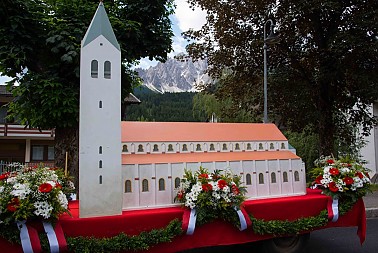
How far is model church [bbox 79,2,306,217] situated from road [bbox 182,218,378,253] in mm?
1108

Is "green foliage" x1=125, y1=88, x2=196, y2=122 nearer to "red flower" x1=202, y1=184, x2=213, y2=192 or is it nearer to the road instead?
the road

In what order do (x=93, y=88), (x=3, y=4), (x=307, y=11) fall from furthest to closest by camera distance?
(x=307, y=11), (x=3, y=4), (x=93, y=88)

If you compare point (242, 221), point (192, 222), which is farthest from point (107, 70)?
point (242, 221)

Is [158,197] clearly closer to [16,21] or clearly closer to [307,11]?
[16,21]

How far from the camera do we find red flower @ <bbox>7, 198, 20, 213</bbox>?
3.13m

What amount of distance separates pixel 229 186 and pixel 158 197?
98 cm

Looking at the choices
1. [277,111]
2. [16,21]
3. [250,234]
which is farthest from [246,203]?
[277,111]

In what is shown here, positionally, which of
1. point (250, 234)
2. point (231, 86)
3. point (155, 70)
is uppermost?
point (155, 70)

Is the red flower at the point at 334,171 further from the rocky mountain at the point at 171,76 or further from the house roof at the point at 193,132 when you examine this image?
the rocky mountain at the point at 171,76

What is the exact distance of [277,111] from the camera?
1253cm

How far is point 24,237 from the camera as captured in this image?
315 centimetres

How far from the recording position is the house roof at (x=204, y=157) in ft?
14.6

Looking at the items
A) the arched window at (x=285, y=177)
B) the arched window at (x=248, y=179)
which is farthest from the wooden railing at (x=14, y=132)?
the arched window at (x=285, y=177)

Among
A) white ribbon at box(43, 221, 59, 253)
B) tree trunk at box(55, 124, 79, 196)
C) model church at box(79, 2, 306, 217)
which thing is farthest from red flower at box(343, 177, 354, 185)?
tree trunk at box(55, 124, 79, 196)
